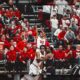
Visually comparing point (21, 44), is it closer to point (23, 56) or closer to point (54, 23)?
point (23, 56)

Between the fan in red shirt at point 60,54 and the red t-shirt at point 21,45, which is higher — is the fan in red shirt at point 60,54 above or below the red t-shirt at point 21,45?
below

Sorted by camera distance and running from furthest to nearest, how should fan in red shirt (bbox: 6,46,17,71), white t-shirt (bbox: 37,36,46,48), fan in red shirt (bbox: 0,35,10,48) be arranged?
white t-shirt (bbox: 37,36,46,48) < fan in red shirt (bbox: 0,35,10,48) < fan in red shirt (bbox: 6,46,17,71)

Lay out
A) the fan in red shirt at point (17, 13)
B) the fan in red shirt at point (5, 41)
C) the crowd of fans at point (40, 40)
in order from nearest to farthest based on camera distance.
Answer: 1. the crowd of fans at point (40, 40)
2. the fan in red shirt at point (5, 41)
3. the fan in red shirt at point (17, 13)

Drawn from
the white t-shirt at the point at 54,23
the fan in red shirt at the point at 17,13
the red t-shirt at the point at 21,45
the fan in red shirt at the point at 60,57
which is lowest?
the fan in red shirt at the point at 60,57

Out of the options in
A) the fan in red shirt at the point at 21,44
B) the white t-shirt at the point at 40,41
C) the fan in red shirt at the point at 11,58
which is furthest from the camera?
the white t-shirt at the point at 40,41

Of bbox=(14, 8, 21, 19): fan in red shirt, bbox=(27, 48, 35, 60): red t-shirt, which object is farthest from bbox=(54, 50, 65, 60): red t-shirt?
bbox=(14, 8, 21, 19): fan in red shirt

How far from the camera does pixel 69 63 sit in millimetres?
17375

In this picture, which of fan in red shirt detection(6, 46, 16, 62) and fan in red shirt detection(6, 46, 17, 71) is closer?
fan in red shirt detection(6, 46, 17, 71)

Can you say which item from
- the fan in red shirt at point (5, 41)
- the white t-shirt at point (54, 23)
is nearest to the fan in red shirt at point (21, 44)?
the fan in red shirt at point (5, 41)

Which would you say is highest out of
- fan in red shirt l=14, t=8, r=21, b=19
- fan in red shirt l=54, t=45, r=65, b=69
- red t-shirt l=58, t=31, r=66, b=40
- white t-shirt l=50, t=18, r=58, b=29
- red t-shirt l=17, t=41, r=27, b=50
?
fan in red shirt l=14, t=8, r=21, b=19

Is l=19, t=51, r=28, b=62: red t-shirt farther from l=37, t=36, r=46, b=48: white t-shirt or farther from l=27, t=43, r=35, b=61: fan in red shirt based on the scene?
l=37, t=36, r=46, b=48: white t-shirt

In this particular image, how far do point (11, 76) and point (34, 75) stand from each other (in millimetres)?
907

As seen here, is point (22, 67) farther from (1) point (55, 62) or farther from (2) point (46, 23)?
(2) point (46, 23)

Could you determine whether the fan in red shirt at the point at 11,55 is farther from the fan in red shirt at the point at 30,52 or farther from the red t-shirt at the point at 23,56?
the fan in red shirt at the point at 30,52
